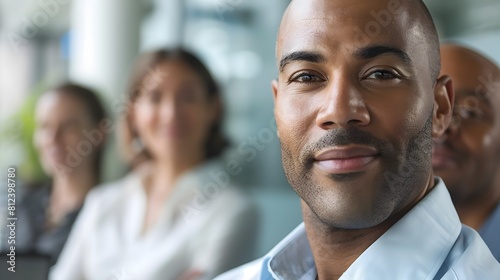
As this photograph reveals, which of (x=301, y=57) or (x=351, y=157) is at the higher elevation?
(x=301, y=57)

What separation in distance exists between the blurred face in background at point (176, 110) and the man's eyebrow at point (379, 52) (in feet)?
3.84

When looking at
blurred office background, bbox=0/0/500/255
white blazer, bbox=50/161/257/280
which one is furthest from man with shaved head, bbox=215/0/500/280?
blurred office background, bbox=0/0/500/255

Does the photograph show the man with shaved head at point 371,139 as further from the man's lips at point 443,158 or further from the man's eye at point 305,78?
the man's lips at point 443,158

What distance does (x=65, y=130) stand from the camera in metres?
2.09

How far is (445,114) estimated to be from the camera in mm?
754

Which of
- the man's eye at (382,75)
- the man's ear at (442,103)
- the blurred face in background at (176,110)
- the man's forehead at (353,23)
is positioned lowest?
the man's ear at (442,103)

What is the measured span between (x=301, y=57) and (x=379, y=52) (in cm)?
9

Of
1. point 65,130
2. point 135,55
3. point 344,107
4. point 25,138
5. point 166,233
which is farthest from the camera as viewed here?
point 135,55

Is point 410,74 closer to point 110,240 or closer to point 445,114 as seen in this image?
point 445,114

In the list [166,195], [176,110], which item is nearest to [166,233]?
[166,195]

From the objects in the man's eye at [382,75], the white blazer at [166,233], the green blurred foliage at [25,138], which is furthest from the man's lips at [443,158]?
the green blurred foliage at [25,138]

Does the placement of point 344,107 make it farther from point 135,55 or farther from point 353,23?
point 135,55

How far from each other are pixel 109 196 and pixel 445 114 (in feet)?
4.58

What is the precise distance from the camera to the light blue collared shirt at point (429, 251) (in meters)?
0.67
